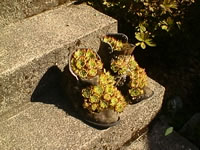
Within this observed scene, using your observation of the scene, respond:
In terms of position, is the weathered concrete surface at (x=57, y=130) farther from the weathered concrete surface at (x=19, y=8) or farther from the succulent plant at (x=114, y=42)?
the weathered concrete surface at (x=19, y=8)

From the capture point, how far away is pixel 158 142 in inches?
102

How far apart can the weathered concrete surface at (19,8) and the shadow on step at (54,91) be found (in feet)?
1.84

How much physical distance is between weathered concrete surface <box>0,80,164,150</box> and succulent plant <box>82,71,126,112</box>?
0.17 m

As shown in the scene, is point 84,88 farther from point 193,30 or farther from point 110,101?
point 193,30

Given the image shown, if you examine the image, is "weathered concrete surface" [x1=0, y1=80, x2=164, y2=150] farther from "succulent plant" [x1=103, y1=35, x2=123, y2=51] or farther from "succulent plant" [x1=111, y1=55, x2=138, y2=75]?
"succulent plant" [x1=103, y1=35, x2=123, y2=51]

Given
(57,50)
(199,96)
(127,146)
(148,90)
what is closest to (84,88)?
(57,50)

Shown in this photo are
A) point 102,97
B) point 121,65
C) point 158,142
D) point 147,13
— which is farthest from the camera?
point 147,13

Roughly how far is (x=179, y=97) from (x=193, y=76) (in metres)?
0.38

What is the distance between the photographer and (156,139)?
261 centimetres

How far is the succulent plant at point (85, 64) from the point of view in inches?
82.8

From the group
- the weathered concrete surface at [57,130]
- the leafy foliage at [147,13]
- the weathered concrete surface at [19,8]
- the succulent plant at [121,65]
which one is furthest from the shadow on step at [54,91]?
the leafy foliage at [147,13]

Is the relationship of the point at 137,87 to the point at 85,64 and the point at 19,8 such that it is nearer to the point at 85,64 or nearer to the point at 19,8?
the point at 85,64

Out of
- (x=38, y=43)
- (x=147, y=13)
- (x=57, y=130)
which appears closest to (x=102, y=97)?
(x=57, y=130)

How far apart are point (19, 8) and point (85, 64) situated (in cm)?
80
